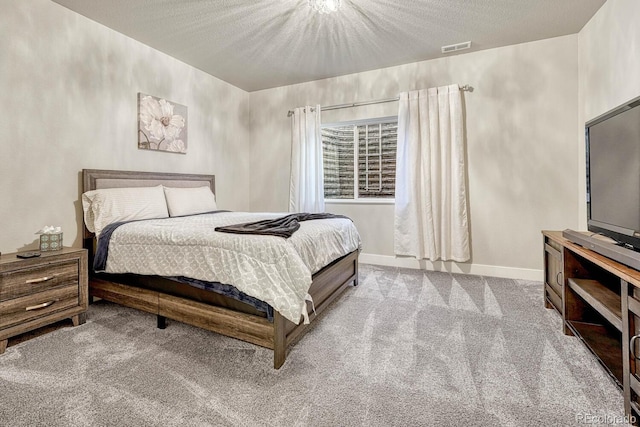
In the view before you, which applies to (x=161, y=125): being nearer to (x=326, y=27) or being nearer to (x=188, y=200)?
(x=188, y=200)

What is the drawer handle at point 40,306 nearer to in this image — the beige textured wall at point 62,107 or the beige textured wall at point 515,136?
the beige textured wall at point 62,107

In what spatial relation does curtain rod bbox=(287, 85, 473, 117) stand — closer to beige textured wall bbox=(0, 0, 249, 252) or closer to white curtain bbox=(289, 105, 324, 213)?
white curtain bbox=(289, 105, 324, 213)

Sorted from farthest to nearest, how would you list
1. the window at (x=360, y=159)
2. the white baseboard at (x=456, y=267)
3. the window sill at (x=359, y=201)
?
the window at (x=360, y=159), the window sill at (x=359, y=201), the white baseboard at (x=456, y=267)

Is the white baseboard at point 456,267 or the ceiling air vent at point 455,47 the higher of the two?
the ceiling air vent at point 455,47

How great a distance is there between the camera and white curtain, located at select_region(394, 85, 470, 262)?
11.6 feet

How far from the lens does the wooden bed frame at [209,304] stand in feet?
5.83

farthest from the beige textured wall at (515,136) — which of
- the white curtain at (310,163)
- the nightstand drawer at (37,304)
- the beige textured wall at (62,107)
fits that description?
the nightstand drawer at (37,304)

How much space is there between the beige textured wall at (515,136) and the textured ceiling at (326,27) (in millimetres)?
191

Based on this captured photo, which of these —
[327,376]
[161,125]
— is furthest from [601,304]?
[161,125]

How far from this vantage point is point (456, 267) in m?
3.70

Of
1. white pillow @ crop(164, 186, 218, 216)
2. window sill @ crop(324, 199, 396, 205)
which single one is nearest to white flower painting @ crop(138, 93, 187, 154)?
white pillow @ crop(164, 186, 218, 216)

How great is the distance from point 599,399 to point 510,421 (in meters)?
0.51

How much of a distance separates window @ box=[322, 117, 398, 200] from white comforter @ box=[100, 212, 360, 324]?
1.84 metres

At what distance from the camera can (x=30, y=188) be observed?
2.47m
